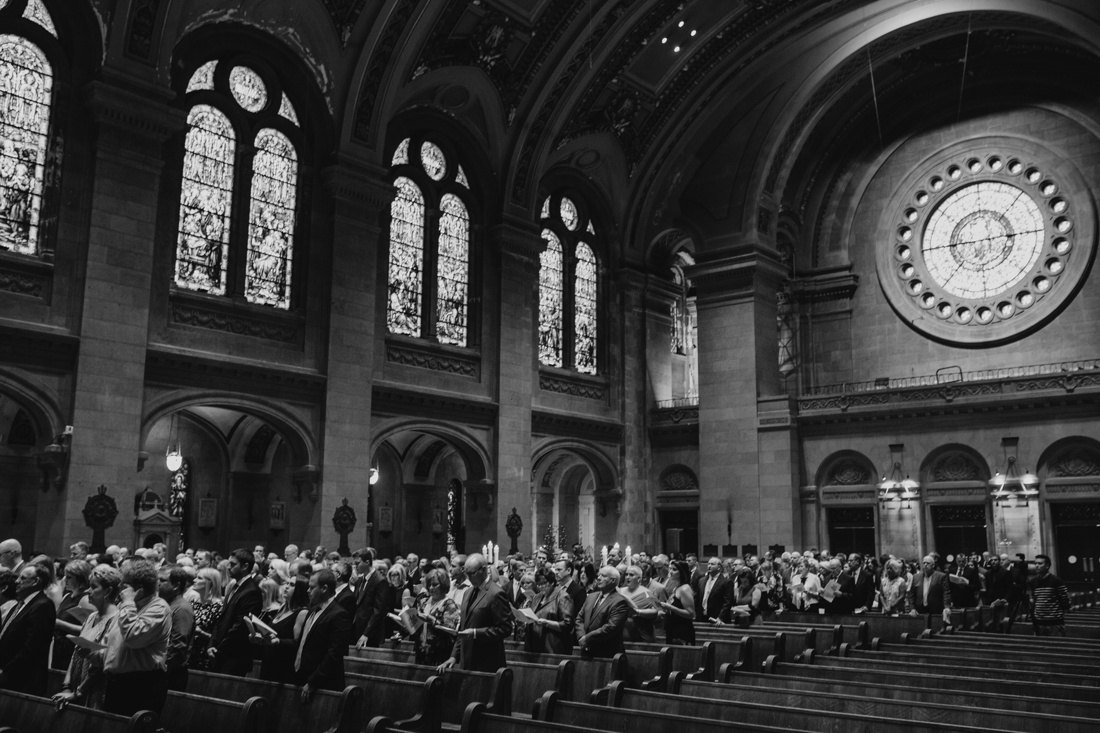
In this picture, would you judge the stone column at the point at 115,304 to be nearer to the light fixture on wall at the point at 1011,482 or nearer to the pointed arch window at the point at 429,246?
the pointed arch window at the point at 429,246

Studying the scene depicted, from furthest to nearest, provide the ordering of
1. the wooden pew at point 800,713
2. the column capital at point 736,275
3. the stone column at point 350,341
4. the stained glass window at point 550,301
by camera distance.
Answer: the column capital at point 736,275 → the stained glass window at point 550,301 → the stone column at point 350,341 → the wooden pew at point 800,713

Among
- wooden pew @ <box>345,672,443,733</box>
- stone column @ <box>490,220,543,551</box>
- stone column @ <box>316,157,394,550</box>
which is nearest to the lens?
wooden pew @ <box>345,672,443,733</box>

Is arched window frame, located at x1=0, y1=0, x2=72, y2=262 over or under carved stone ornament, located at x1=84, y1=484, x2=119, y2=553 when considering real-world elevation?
over

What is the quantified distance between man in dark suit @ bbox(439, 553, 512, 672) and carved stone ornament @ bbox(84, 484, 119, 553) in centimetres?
1135

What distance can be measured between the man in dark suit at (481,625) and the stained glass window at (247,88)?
54.8 ft

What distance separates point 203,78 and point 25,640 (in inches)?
693

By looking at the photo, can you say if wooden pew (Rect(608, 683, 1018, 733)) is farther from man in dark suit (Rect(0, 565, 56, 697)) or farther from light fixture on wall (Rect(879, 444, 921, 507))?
light fixture on wall (Rect(879, 444, 921, 507))

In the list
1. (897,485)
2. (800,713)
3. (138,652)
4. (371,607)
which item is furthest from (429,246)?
(800,713)

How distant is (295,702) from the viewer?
25.6 feet

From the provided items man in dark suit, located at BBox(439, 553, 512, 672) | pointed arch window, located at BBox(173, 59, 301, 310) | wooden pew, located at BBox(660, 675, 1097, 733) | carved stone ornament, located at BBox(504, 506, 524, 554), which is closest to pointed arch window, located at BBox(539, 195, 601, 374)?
carved stone ornament, located at BBox(504, 506, 524, 554)

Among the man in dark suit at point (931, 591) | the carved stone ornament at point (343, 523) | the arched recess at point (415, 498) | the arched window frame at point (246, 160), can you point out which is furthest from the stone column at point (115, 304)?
the man in dark suit at point (931, 591)

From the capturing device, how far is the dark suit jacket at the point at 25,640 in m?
7.57

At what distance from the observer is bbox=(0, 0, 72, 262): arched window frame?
19.5 m

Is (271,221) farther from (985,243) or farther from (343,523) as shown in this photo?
(985,243)
